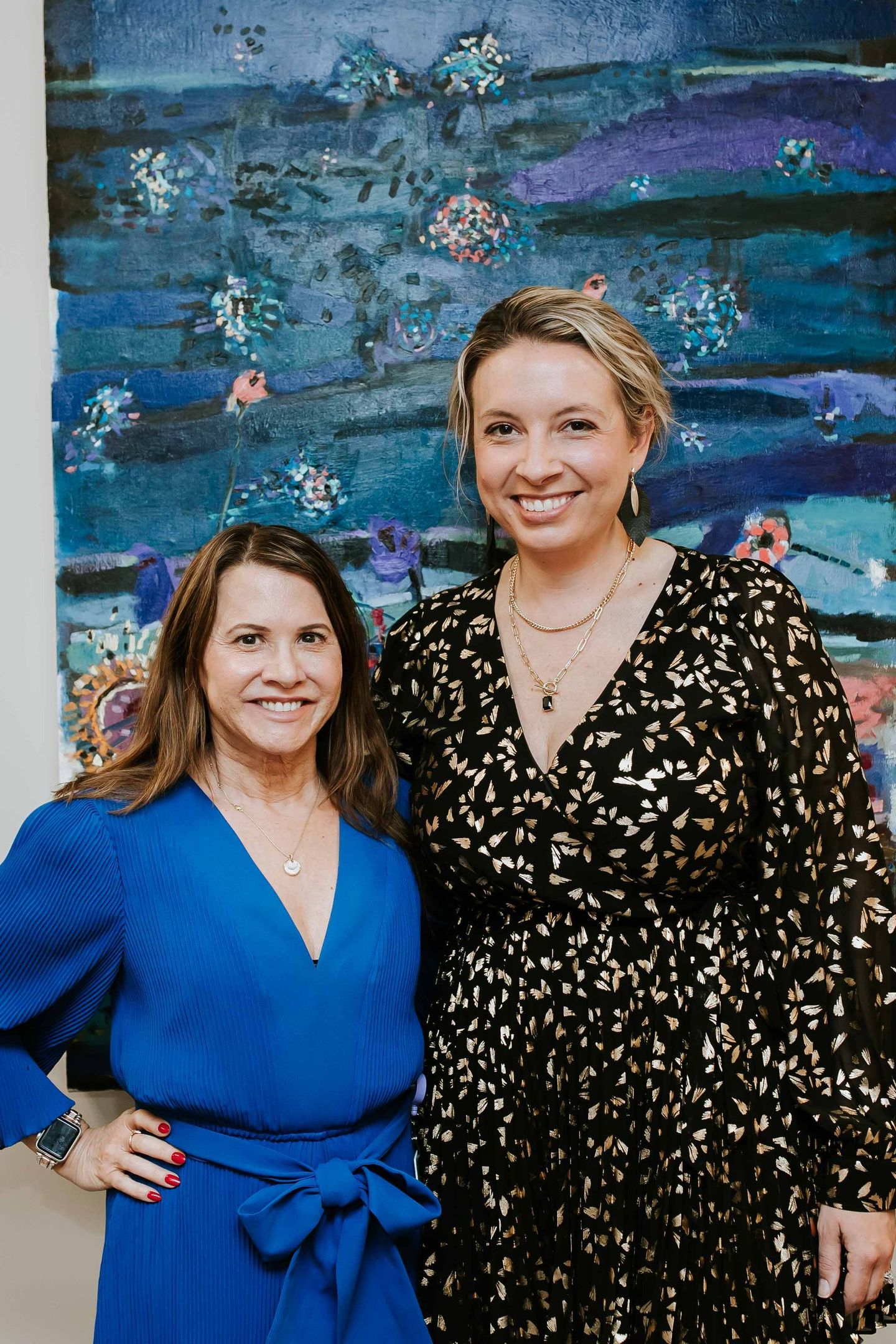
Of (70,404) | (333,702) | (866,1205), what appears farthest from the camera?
(70,404)

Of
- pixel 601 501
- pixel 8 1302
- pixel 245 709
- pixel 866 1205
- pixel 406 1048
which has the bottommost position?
pixel 8 1302

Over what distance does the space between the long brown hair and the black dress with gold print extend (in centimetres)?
22

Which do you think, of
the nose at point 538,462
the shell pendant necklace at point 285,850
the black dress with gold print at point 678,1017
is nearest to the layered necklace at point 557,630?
the black dress with gold print at point 678,1017

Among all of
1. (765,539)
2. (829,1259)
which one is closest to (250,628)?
(765,539)

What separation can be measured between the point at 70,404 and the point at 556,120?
3.48 ft

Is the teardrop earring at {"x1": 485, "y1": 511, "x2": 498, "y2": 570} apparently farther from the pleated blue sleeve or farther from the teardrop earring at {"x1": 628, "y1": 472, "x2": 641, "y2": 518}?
the pleated blue sleeve

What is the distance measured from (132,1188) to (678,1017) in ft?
2.60

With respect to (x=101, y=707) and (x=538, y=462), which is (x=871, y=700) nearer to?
(x=538, y=462)

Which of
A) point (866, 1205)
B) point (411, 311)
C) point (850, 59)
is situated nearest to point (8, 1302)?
point (866, 1205)

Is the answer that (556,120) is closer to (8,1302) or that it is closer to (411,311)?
(411,311)

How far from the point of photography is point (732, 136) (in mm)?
2086

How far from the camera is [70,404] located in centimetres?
208

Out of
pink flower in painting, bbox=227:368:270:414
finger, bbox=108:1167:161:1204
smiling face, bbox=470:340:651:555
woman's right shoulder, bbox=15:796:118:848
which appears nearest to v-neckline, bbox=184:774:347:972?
woman's right shoulder, bbox=15:796:118:848

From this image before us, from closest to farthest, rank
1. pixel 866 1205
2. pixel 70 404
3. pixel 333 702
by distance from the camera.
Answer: pixel 866 1205 → pixel 333 702 → pixel 70 404
